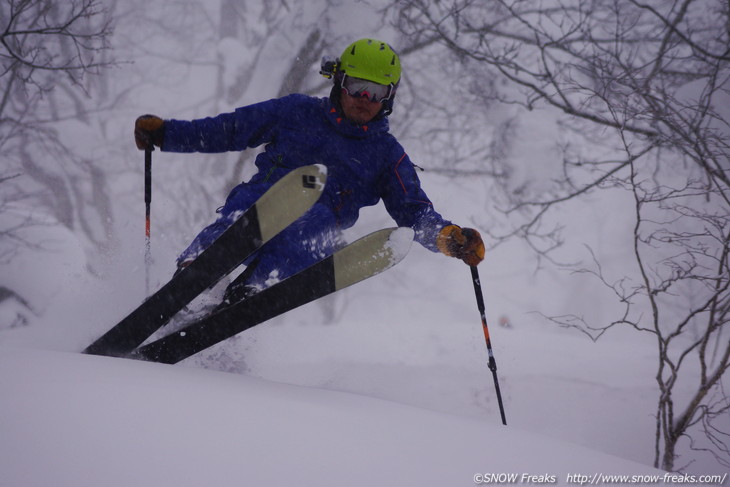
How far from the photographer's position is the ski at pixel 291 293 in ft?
7.86

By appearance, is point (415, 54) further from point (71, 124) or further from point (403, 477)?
point (403, 477)

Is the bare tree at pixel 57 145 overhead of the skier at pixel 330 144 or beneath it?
overhead

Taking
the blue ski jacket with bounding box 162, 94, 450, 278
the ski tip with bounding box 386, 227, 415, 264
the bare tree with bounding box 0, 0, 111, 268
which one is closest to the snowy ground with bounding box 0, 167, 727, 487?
the ski tip with bounding box 386, 227, 415, 264

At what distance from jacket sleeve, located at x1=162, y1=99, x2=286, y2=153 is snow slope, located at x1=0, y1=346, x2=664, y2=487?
1618 mm

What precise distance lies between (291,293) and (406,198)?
0.96 metres

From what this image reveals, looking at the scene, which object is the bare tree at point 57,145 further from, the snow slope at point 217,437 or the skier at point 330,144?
the snow slope at point 217,437

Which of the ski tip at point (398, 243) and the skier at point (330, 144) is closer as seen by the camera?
the ski tip at point (398, 243)

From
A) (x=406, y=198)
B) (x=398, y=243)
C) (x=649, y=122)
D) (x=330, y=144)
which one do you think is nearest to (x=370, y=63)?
(x=330, y=144)

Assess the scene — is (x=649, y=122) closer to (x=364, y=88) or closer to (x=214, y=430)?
(x=364, y=88)

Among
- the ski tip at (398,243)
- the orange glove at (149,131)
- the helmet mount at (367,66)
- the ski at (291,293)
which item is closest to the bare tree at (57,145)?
the orange glove at (149,131)

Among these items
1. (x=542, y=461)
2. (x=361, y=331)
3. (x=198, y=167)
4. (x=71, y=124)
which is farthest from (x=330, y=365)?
(x=71, y=124)

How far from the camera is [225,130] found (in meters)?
2.97

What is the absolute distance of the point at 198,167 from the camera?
36.1 feet

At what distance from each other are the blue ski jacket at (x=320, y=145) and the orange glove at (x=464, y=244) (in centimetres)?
31
